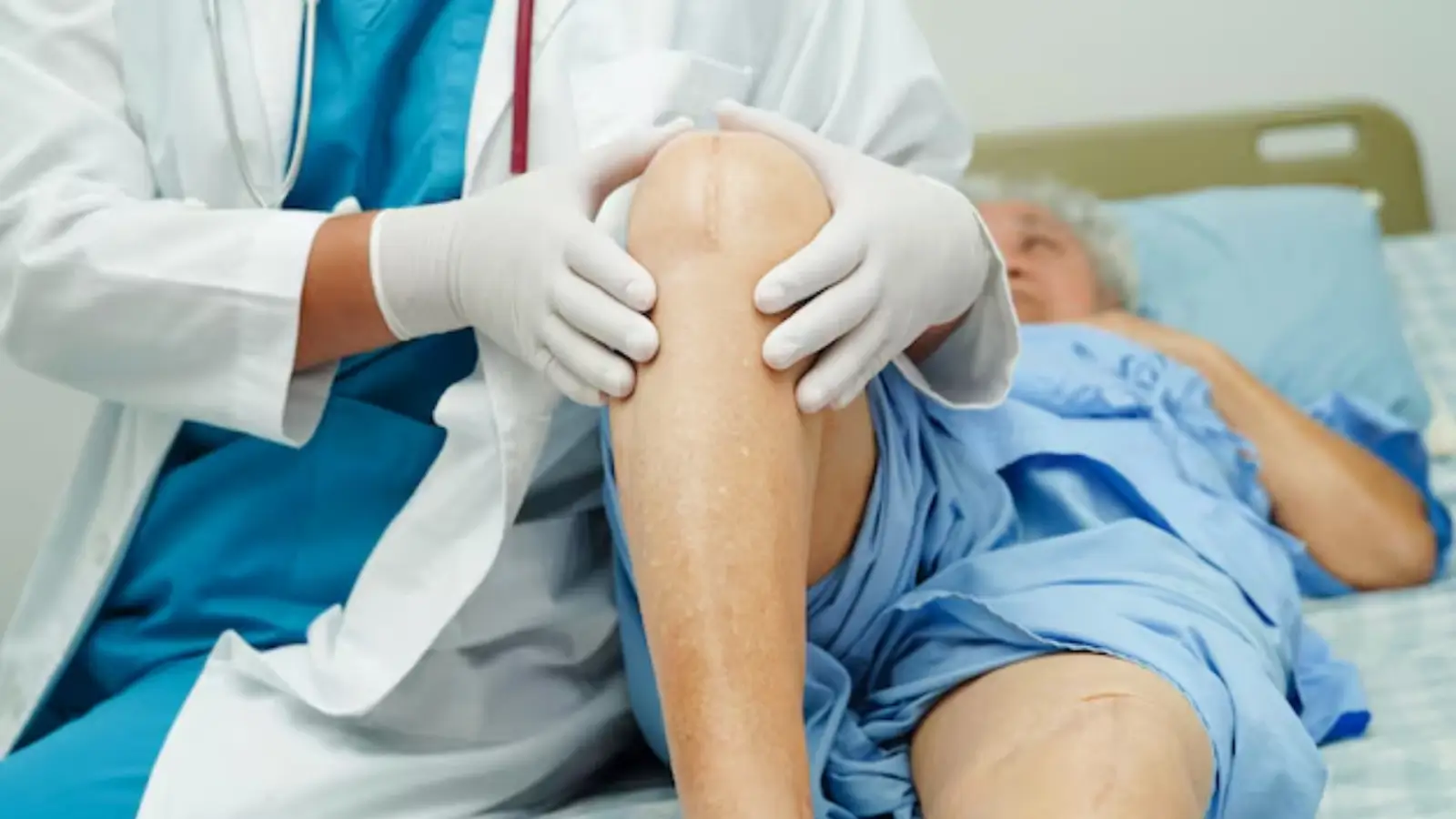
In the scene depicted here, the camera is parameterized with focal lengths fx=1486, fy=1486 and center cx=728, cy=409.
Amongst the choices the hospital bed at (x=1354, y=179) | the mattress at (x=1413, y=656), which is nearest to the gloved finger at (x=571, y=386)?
the mattress at (x=1413, y=656)

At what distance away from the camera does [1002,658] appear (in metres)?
0.73

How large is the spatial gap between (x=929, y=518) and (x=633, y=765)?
0.89 ft

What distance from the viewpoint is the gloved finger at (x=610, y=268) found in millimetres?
660

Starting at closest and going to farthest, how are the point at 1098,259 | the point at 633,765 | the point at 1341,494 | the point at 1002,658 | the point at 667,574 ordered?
the point at 667,574
the point at 1002,658
the point at 633,765
the point at 1341,494
the point at 1098,259

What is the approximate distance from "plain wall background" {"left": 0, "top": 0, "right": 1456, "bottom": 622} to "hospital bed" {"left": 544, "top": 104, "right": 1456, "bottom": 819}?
0.06 metres

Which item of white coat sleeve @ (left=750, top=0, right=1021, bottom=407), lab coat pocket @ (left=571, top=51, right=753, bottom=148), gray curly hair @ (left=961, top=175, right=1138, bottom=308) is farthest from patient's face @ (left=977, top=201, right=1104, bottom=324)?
lab coat pocket @ (left=571, top=51, right=753, bottom=148)

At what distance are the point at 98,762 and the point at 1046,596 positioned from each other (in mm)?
508

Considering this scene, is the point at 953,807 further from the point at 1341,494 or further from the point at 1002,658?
the point at 1341,494

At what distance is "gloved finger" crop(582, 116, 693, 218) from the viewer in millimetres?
766

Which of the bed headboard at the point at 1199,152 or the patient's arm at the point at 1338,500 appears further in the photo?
the bed headboard at the point at 1199,152

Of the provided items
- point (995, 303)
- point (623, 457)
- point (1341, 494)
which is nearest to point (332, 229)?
point (623, 457)

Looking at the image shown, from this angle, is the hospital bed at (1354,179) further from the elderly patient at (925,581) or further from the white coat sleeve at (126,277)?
the white coat sleeve at (126,277)

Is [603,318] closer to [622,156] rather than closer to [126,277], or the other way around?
[622,156]

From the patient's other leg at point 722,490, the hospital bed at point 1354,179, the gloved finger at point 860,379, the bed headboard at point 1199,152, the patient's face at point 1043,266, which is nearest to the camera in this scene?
the patient's other leg at point 722,490
